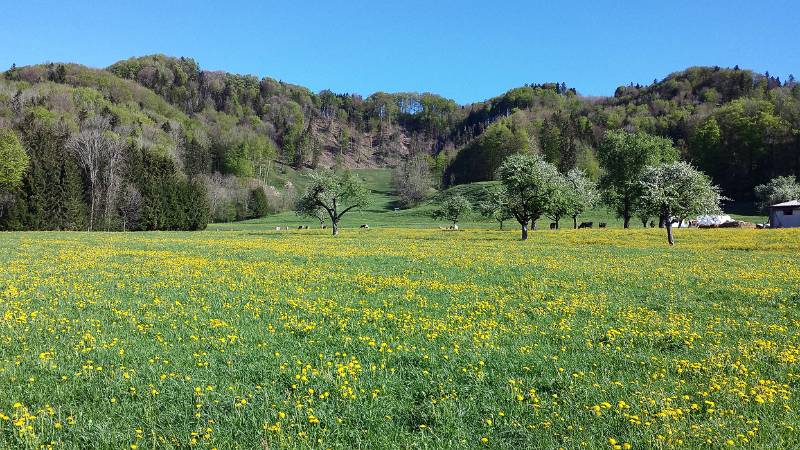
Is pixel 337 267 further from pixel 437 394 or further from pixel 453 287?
pixel 437 394

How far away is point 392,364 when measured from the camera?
9.22m

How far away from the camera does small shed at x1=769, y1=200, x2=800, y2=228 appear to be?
80.2 m

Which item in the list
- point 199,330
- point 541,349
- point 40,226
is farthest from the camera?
point 40,226

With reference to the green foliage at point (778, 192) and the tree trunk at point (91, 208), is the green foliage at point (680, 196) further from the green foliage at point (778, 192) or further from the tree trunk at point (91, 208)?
the tree trunk at point (91, 208)

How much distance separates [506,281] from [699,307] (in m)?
7.03

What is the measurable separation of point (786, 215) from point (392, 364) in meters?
98.4

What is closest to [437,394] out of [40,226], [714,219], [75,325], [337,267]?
[75,325]

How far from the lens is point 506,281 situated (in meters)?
20.0

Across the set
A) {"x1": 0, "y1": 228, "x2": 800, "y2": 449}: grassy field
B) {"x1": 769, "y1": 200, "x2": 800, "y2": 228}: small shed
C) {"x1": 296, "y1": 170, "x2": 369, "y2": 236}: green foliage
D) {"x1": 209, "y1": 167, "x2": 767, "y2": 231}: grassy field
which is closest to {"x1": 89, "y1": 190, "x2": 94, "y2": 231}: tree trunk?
{"x1": 209, "y1": 167, "x2": 767, "y2": 231}: grassy field

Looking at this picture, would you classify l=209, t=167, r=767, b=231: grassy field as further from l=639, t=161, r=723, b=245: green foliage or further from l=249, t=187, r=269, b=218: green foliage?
l=639, t=161, r=723, b=245: green foliage

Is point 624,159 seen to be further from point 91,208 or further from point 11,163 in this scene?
point 11,163

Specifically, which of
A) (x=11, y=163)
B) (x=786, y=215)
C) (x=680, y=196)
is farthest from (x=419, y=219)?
(x=11, y=163)

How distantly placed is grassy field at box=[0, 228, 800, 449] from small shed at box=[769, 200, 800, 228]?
80.6 meters

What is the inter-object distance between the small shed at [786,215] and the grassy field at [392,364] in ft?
265
